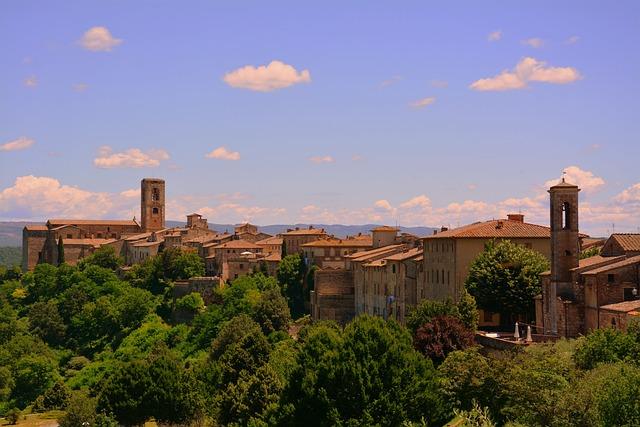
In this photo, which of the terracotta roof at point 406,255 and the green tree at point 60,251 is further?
the green tree at point 60,251

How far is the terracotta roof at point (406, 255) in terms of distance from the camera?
72.4m

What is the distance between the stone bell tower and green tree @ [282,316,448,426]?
8979 mm

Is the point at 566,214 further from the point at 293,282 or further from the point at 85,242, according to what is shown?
the point at 85,242

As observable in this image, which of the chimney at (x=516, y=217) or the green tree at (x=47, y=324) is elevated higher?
the chimney at (x=516, y=217)

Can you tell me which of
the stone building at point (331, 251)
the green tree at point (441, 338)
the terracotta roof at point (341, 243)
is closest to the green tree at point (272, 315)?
the stone building at point (331, 251)

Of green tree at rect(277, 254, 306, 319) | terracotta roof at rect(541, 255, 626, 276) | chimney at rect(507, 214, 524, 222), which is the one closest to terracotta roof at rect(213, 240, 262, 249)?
green tree at rect(277, 254, 306, 319)

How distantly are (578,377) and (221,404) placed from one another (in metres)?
19.7

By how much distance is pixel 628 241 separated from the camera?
173 feet

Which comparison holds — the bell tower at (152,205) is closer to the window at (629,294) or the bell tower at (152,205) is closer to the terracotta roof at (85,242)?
the terracotta roof at (85,242)

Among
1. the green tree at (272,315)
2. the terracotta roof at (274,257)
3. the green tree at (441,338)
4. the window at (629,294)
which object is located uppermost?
the terracotta roof at (274,257)

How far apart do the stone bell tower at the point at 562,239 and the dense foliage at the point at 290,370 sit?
4794 millimetres

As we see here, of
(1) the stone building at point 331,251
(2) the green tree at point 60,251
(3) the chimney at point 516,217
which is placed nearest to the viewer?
(3) the chimney at point 516,217

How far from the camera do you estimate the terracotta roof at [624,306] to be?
4368cm

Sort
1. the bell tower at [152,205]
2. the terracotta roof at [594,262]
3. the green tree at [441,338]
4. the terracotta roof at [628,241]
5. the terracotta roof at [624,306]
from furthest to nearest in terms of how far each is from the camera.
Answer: the bell tower at [152,205] → the terracotta roof at [628,241] → the terracotta roof at [594,262] → the green tree at [441,338] → the terracotta roof at [624,306]
